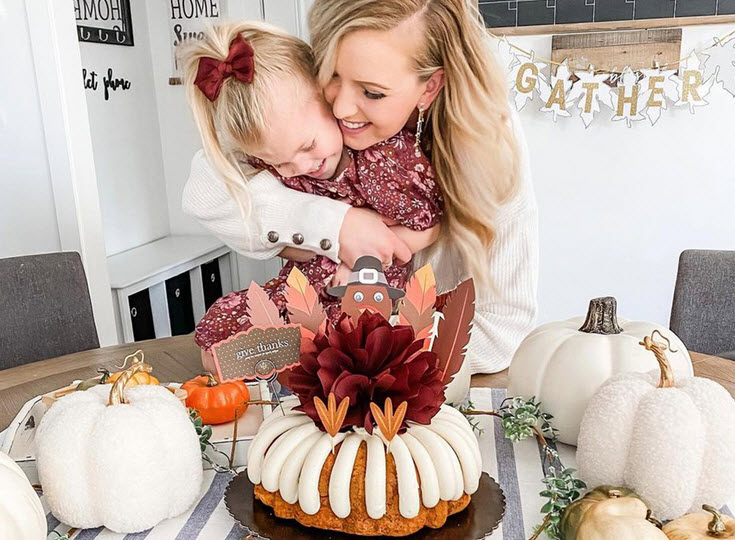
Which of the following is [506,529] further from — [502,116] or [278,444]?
[502,116]

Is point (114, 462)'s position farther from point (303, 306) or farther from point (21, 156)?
point (21, 156)

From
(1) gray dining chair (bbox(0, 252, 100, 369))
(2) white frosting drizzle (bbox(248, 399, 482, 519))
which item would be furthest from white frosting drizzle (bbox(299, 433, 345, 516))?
(1) gray dining chair (bbox(0, 252, 100, 369))

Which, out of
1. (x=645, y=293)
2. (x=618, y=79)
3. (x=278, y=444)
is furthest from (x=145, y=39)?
(x=278, y=444)

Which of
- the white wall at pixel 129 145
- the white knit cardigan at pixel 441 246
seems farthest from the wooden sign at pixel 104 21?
the white knit cardigan at pixel 441 246

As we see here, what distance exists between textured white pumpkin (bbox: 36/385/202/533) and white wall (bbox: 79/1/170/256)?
1960 mm

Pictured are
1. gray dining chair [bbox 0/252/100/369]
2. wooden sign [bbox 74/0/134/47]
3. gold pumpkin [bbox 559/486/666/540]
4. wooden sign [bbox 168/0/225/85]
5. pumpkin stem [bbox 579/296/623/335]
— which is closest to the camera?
gold pumpkin [bbox 559/486/666/540]

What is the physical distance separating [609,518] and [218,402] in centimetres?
52

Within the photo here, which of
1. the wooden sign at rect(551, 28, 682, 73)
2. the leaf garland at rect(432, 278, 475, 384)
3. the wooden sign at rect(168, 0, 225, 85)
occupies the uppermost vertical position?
the wooden sign at rect(168, 0, 225, 85)

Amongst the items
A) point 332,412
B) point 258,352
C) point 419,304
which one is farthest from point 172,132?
point 332,412

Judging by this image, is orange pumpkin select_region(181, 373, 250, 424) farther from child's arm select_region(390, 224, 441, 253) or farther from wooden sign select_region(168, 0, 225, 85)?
wooden sign select_region(168, 0, 225, 85)

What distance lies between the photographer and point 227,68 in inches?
39.1

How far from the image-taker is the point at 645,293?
2.79m

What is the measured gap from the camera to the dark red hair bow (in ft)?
3.22

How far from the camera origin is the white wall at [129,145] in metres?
2.54
